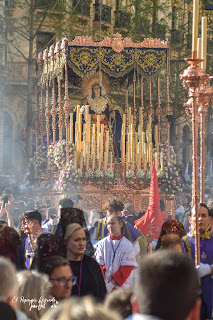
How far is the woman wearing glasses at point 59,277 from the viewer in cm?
453

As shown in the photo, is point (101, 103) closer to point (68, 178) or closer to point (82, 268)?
point (68, 178)

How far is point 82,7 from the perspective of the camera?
22.1 metres

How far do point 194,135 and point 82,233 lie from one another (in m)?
1.17

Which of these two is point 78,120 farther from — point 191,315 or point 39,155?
point 191,315

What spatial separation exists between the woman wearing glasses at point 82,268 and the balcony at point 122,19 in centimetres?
1965

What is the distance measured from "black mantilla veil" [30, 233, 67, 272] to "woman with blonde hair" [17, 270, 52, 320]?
1033mm

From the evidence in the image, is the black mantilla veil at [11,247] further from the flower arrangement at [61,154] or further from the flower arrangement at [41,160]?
the flower arrangement at [41,160]

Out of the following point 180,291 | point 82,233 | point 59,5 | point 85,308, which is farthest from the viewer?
point 59,5

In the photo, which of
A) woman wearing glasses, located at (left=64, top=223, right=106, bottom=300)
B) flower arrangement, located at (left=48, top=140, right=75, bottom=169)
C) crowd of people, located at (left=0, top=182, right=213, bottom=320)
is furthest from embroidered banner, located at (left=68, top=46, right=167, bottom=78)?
woman wearing glasses, located at (left=64, top=223, right=106, bottom=300)

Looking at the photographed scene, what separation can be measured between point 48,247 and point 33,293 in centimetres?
135

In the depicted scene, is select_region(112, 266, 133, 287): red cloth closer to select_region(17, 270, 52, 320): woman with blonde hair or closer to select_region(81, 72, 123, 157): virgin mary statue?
select_region(17, 270, 52, 320): woman with blonde hair

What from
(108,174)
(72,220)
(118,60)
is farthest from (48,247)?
(118,60)

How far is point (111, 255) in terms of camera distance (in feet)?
23.7

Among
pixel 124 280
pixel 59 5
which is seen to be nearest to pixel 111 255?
pixel 124 280
